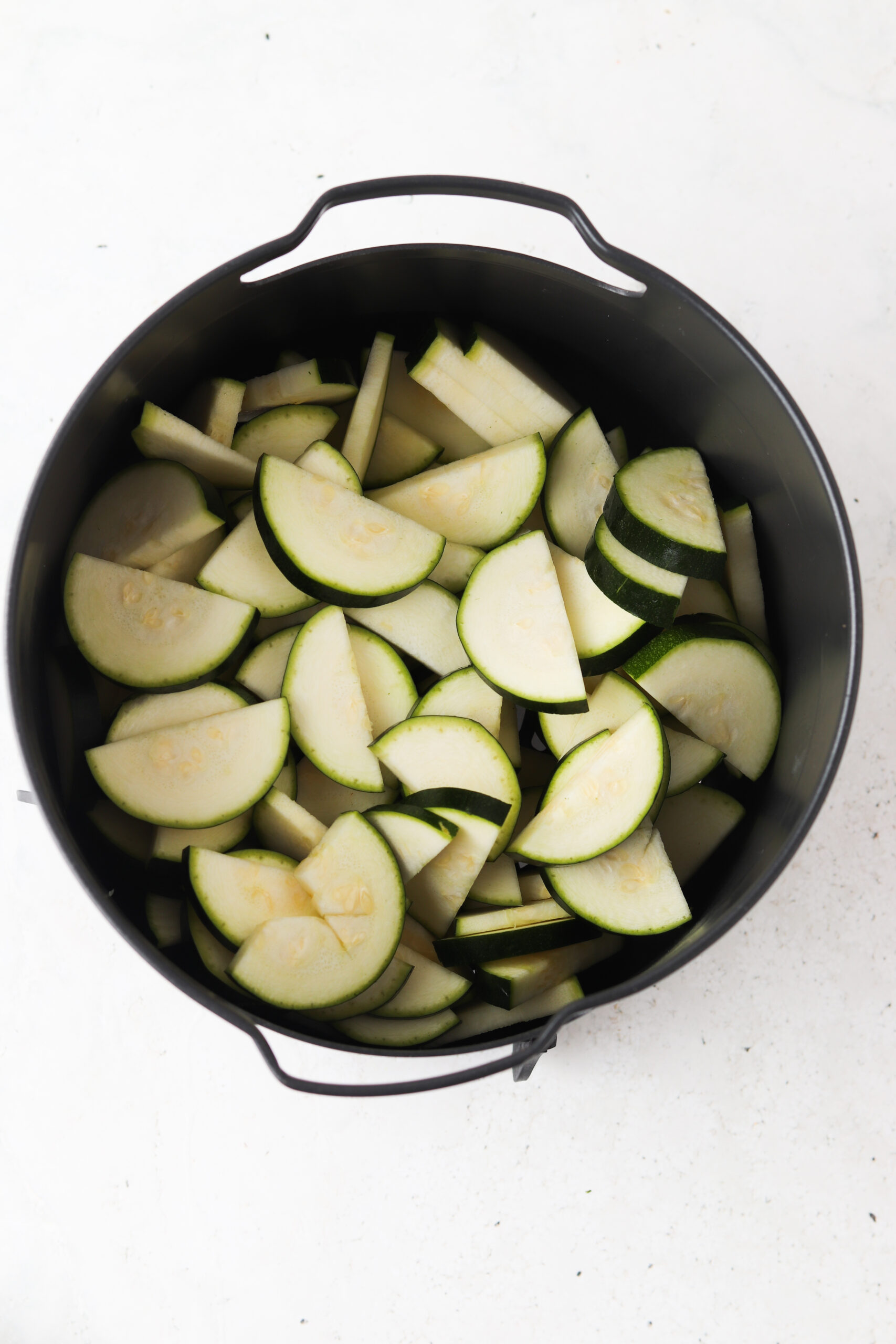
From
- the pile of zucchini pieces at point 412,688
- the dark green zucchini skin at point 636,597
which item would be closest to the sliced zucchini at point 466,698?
the pile of zucchini pieces at point 412,688

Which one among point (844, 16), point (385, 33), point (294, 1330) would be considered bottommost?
point (294, 1330)

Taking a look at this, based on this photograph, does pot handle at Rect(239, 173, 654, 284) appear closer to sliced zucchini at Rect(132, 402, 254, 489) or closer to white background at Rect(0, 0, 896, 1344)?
sliced zucchini at Rect(132, 402, 254, 489)

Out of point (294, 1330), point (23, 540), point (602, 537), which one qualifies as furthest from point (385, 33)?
point (294, 1330)

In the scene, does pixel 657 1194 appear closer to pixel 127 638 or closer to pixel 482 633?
pixel 482 633

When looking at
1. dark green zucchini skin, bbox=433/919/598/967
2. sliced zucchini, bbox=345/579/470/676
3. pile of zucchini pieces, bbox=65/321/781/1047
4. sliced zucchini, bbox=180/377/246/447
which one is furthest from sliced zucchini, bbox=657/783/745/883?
sliced zucchini, bbox=180/377/246/447

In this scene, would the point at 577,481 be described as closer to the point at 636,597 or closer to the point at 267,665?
the point at 636,597

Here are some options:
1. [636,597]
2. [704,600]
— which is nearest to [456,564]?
[636,597]
